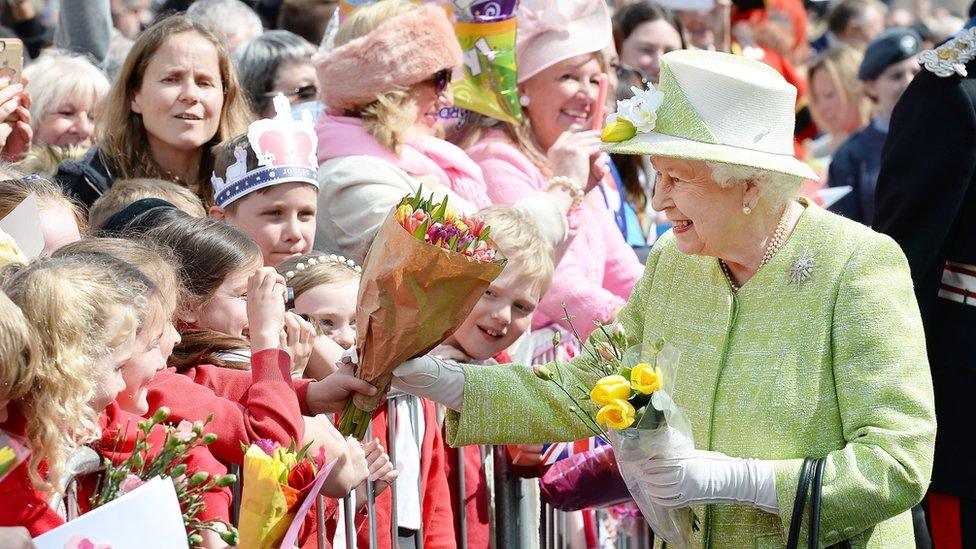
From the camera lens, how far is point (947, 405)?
472 centimetres

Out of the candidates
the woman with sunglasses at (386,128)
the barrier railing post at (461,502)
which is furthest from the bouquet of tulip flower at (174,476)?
the woman with sunglasses at (386,128)

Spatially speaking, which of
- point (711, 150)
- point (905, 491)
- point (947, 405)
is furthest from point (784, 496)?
point (947, 405)

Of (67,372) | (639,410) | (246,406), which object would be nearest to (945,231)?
(639,410)

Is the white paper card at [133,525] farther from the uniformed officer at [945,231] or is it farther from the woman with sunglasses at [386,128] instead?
the uniformed officer at [945,231]

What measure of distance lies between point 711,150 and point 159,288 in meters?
1.34

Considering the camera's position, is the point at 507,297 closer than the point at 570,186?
Yes

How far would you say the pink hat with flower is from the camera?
6.23 meters

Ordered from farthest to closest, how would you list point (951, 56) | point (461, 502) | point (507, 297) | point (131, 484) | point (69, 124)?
point (69, 124), point (951, 56), point (507, 297), point (461, 502), point (131, 484)

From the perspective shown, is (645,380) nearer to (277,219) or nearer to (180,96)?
(277,219)

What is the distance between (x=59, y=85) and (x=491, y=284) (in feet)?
7.60

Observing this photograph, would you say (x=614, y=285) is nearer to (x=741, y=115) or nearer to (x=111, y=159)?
(x=111, y=159)

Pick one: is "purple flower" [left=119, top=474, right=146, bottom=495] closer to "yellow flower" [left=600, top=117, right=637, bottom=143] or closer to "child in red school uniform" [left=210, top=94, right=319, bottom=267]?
"yellow flower" [left=600, top=117, right=637, bottom=143]

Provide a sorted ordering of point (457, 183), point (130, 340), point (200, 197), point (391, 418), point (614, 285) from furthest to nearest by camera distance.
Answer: point (614, 285), point (457, 183), point (200, 197), point (391, 418), point (130, 340)

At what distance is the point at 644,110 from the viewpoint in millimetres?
3592
